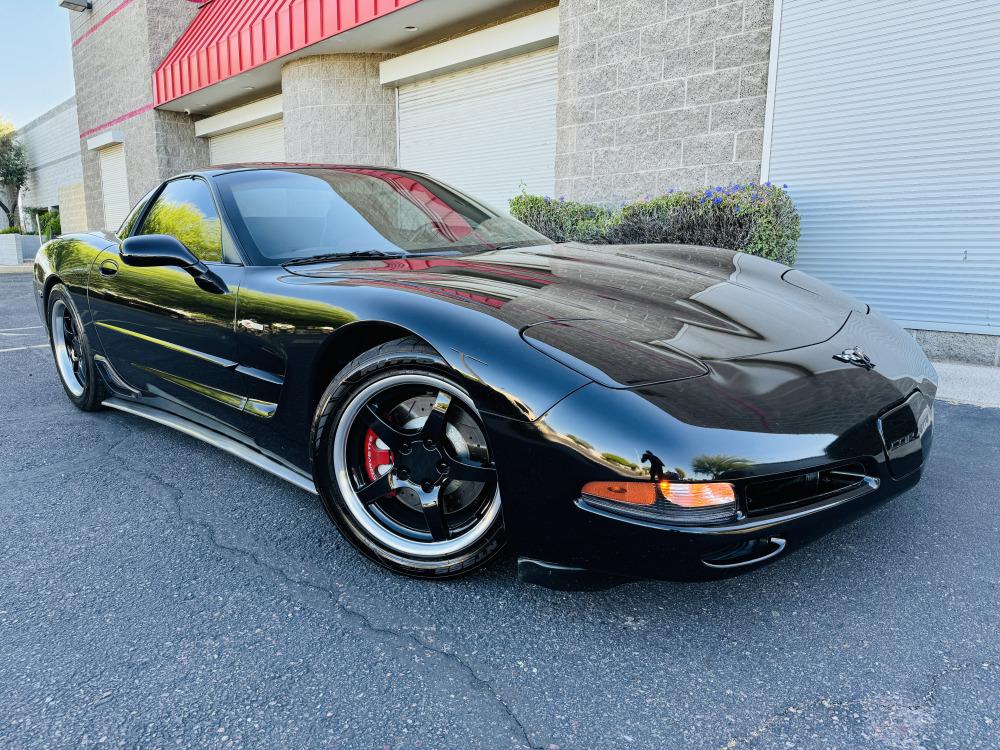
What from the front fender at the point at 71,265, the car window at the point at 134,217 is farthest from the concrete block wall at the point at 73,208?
the car window at the point at 134,217

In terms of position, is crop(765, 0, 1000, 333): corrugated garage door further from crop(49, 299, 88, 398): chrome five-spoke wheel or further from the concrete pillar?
the concrete pillar

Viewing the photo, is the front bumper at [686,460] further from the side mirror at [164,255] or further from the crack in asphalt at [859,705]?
the side mirror at [164,255]

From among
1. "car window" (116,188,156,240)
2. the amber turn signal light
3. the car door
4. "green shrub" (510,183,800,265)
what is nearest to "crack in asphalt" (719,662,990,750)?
the amber turn signal light

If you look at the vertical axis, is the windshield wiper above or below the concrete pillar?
below

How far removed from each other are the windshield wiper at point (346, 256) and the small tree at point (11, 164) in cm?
3502

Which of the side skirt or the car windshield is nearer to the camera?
the side skirt

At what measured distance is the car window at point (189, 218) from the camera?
102 inches

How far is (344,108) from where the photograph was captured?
35.4 feet

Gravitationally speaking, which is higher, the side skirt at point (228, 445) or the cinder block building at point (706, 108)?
the cinder block building at point (706, 108)

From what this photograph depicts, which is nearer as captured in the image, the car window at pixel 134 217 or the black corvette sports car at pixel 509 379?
the black corvette sports car at pixel 509 379

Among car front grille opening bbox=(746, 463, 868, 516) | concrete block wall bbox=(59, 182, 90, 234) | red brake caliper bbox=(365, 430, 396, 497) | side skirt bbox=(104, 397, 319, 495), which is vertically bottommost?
side skirt bbox=(104, 397, 319, 495)

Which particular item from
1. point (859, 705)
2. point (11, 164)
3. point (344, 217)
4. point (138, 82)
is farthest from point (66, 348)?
point (11, 164)

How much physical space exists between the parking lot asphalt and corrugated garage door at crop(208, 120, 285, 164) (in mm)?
12133

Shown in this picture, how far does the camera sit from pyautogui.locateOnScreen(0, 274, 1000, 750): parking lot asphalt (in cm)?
135
